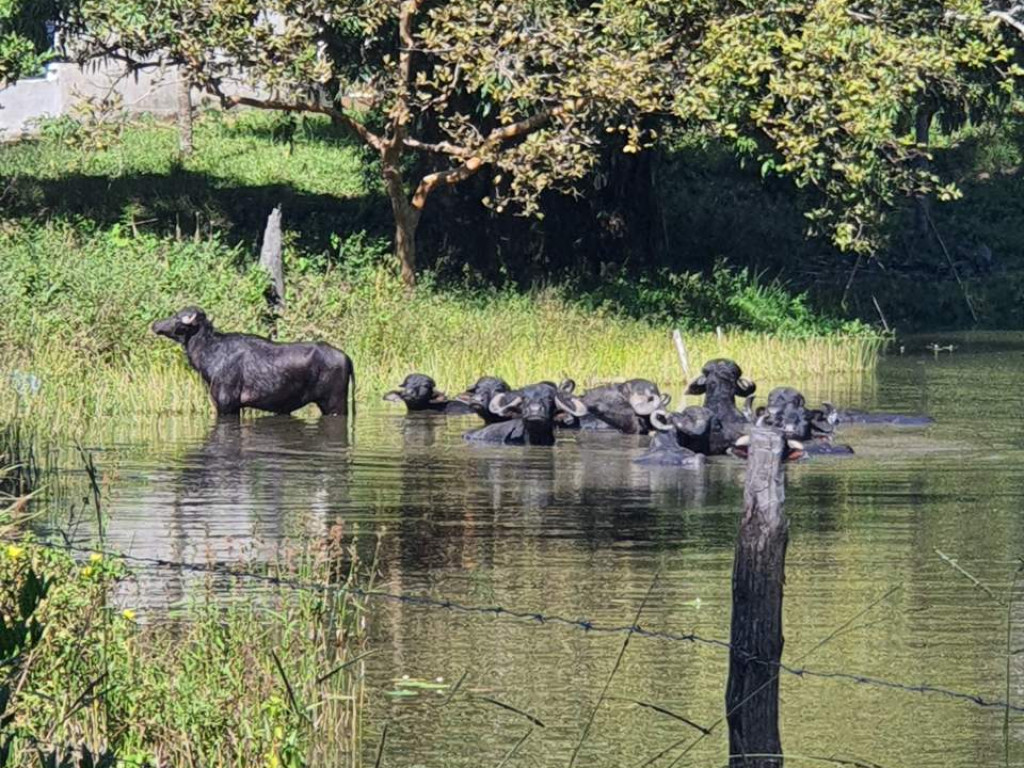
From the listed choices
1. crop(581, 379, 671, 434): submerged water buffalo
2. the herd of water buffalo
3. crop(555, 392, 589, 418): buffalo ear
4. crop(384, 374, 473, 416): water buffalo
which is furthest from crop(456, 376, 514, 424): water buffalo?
crop(581, 379, 671, 434): submerged water buffalo

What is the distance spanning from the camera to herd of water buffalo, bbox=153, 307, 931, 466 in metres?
19.2

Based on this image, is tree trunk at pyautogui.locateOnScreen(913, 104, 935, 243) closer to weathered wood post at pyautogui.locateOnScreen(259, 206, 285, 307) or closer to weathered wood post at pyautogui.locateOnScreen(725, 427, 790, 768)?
weathered wood post at pyautogui.locateOnScreen(259, 206, 285, 307)

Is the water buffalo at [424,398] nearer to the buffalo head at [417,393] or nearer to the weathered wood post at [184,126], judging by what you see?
the buffalo head at [417,393]

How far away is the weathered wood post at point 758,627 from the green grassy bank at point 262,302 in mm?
12713

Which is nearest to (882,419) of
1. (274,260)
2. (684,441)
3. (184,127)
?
(684,441)

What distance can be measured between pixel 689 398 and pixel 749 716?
16975 millimetres

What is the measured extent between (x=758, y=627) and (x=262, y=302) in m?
Result: 19.6

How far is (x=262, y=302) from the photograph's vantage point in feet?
87.3

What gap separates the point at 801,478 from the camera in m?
18.0

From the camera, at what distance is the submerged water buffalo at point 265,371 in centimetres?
2250

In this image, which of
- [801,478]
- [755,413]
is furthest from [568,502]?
[755,413]

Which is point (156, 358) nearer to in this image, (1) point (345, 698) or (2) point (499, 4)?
(2) point (499, 4)

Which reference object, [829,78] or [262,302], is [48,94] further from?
[829,78]

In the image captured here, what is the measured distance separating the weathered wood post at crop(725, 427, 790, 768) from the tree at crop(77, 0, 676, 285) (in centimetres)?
2003
